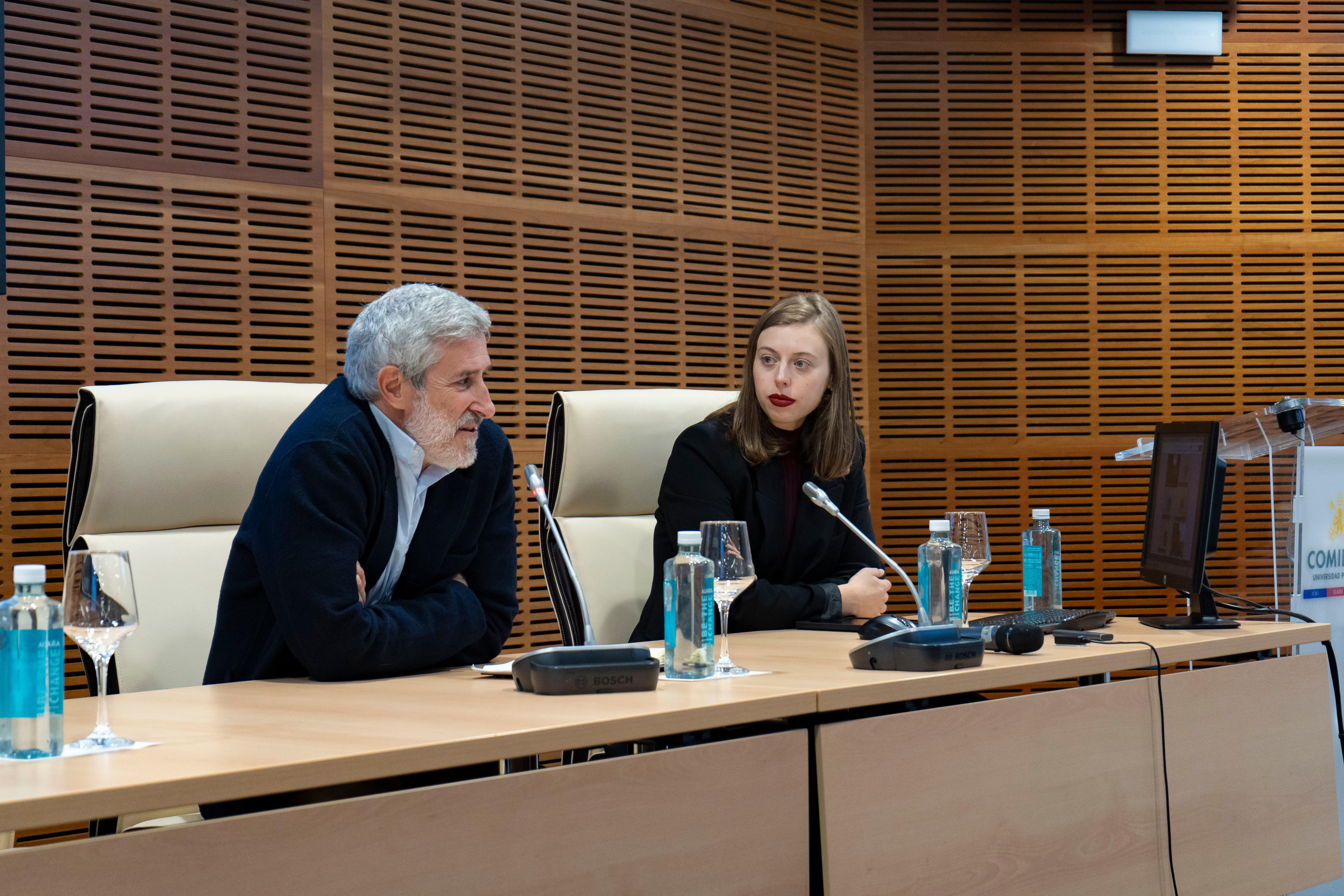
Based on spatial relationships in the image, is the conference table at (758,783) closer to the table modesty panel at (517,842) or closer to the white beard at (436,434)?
the table modesty panel at (517,842)

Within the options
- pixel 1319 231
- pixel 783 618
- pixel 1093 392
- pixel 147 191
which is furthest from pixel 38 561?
pixel 1319 231

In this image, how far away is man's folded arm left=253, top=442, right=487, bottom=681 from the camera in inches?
68.7

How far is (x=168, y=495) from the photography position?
214 cm

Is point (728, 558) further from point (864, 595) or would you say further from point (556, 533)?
point (864, 595)

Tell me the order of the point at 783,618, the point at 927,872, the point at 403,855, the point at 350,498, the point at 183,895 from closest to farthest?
1. the point at 183,895
2. the point at 403,855
3. the point at 927,872
4. the point at 350,498
5. the point at 783,618

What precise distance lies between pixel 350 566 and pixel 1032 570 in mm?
1497

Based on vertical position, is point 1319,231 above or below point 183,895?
above

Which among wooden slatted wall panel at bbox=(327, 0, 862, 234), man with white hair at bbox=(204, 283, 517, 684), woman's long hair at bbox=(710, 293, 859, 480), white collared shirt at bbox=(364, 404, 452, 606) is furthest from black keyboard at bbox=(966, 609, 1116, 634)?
wooden slatted wall panel at bbox=(327, 0, 862, 234)

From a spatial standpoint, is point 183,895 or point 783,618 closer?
point 183,895

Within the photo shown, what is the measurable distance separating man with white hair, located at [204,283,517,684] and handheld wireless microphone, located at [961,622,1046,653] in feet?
2.69

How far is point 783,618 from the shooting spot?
2.47 meters

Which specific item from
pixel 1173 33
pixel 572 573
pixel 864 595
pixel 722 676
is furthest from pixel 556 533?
pixel 1173 33

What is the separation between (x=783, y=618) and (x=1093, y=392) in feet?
9.34

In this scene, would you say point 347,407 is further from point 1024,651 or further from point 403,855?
point 1024,651
